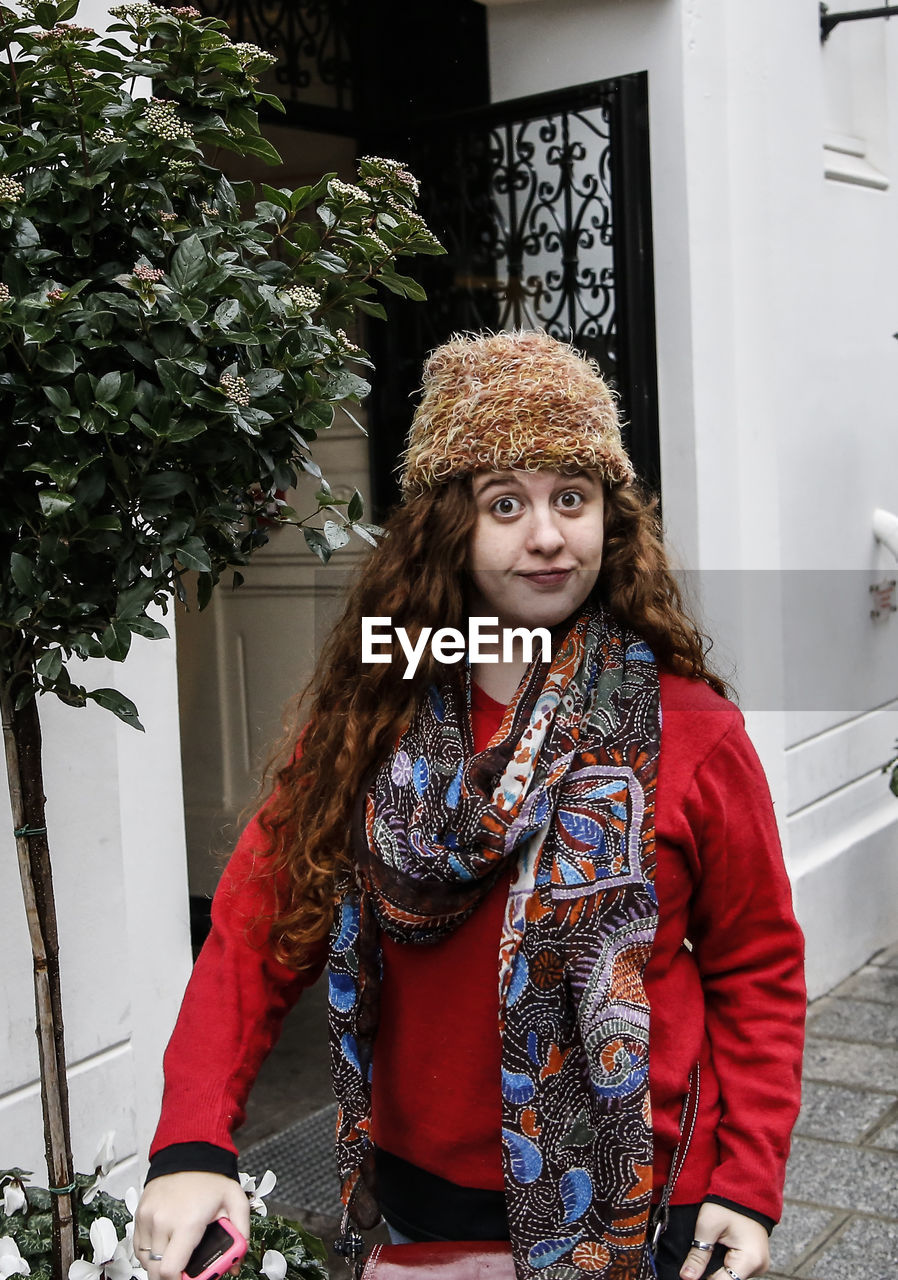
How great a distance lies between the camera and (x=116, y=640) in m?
1.64

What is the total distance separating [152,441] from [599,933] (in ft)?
2.47

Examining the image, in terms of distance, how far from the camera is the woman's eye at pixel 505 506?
174 centimetres

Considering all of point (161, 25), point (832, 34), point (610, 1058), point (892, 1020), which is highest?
point (832, 34)

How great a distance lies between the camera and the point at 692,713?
1760mm

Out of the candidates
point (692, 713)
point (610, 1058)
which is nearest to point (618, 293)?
point (692, 713)

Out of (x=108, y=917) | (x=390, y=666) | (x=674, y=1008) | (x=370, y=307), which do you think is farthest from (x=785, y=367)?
(x=674, y=1008)

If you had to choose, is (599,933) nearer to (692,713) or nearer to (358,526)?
(692,713)

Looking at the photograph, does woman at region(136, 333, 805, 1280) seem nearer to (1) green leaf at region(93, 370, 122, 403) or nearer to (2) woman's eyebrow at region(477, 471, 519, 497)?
(2) woman's eyebrow at region(477, 471, 519, 497)

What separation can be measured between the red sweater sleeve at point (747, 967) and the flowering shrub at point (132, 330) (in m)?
0.56

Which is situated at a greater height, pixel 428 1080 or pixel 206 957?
pixel 206 957

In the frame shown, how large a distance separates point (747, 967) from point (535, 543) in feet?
1.90

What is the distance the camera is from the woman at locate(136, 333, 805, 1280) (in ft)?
5.45

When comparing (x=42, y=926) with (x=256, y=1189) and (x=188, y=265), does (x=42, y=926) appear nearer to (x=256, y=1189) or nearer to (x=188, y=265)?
(x=256, y=1189)

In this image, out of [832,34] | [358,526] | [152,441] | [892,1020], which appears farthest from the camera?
[832,34]
